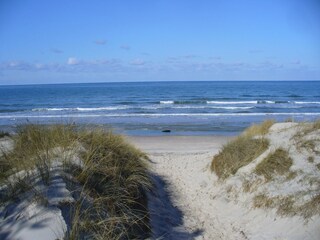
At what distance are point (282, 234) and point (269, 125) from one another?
568 cm

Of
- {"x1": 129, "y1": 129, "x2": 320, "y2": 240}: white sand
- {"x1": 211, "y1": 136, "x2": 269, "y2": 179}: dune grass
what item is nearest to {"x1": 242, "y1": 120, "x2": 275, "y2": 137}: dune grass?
{"x1": 129, "y1": 129, "x2": 320, "y2": 240}: white sand

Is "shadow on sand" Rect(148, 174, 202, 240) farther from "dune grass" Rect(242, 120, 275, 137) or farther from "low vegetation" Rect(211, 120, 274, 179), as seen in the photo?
"dune grass" Rect(242, 120, 275, 137)

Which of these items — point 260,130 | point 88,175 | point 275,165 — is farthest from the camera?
point 260,130

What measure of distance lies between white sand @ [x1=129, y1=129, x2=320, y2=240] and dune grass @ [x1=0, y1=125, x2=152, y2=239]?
680mm

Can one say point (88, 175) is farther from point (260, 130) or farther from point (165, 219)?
point (260, 130)

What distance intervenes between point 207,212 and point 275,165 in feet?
6.26

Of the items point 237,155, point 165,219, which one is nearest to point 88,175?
point 165,219

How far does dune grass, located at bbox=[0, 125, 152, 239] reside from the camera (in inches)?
161

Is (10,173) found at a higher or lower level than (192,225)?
higher

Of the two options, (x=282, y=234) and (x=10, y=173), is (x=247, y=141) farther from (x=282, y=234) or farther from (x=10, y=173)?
(x=10, y=173)

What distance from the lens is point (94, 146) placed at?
622 cm

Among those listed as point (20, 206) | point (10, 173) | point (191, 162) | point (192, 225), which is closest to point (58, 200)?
point (20, 206)

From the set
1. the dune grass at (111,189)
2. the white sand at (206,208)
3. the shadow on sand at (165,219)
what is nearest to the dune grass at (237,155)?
the white sand at (206,208)

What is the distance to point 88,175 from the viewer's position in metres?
5.00
